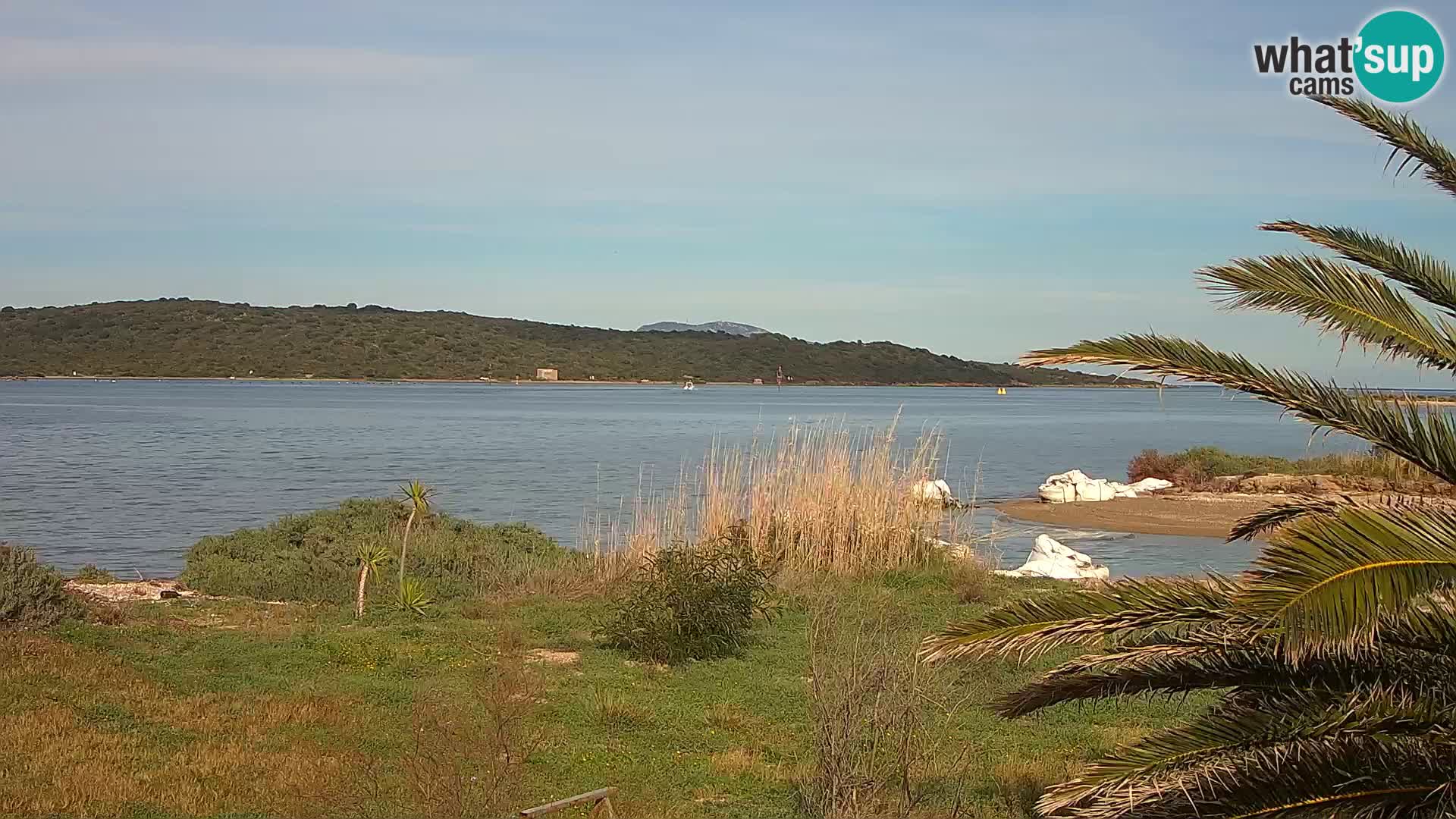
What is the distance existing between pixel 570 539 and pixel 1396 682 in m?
21.3

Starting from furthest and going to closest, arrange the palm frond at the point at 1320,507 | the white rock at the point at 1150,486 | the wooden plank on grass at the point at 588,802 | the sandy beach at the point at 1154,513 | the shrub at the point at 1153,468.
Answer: the shrub at the point at 1153,468, the white rock at the point at 1150,486, the sandy beach at the point at 1154,513, the wooden plank on grass at the point at 588,802, the palm frond at the point at 1320,507

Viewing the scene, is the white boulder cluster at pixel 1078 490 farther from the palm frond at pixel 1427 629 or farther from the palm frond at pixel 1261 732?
the palm frond at pixel 1427 629

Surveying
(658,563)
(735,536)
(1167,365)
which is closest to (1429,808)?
(1167,365)

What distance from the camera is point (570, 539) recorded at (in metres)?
25.2

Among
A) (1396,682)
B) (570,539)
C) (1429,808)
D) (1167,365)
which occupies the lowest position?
(570,539)

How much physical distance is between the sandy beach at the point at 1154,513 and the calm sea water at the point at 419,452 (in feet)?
4.24

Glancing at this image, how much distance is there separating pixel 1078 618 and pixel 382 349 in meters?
140

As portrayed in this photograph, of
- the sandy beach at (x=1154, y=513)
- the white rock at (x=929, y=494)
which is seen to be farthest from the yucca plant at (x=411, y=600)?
the sandy beach at (x=1154, y=513)

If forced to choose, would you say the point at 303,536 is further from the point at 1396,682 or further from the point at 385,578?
the point at 1396,682

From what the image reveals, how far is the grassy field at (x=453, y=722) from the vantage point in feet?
23.6

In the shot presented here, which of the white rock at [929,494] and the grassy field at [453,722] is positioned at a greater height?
the white rock at [929,494]

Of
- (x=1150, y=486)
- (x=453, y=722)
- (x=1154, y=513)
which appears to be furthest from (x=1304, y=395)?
(x=1150, y=486)

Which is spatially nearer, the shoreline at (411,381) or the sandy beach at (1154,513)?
the sandy beach at (1154,513)

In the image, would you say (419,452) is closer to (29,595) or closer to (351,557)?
(351,557)
